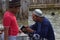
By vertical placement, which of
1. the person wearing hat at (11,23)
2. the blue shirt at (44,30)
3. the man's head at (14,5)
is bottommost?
the blue shirt at (44,30)

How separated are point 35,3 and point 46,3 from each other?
1.74ft

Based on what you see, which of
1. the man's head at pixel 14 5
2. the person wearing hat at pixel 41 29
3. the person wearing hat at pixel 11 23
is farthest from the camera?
the person wearing hat at pixel 41 29

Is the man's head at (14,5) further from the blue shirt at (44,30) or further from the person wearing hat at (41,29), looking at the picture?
the blue shirt at (44,30)

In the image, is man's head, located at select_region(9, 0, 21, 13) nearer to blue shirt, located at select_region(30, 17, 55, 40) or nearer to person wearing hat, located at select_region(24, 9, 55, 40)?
person wearing hat, located at select_region(24, 9, 55, 40)

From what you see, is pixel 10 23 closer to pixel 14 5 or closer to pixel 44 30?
pixel 14 5

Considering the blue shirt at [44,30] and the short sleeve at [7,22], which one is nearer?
the short sleeve at [7,22]

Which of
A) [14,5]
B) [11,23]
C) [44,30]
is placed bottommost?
[44,30]

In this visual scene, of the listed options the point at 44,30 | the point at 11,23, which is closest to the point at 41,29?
the point at 44,30

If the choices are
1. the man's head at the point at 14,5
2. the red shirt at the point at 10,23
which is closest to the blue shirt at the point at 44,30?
the red shirt at the point at 10,23

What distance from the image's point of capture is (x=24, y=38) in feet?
16.8

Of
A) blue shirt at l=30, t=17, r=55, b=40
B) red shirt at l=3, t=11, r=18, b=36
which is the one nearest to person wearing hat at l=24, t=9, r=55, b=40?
blue shirt at l=30, t=17, r=55, b=40

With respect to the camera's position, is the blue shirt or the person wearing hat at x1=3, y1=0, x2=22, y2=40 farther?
the blue shirt

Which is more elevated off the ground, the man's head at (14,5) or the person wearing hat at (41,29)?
the man's head at (14,5)

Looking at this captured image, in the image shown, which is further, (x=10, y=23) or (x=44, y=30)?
(x=44, y=30)
